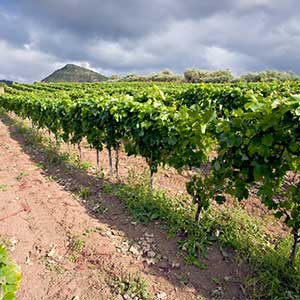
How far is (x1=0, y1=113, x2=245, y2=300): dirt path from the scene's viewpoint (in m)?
3.43

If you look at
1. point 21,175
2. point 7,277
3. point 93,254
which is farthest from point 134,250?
point 21,175

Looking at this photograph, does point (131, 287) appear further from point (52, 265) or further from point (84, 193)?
point (84, 193)

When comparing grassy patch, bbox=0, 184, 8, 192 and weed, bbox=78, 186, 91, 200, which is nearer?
weed, bbox=78, 186, 91, 200

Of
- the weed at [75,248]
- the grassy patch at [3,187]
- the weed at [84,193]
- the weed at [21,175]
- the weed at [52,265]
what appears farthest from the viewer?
the weed at [21,175]

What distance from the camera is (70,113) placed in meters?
8.21

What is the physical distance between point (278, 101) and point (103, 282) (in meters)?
2.64

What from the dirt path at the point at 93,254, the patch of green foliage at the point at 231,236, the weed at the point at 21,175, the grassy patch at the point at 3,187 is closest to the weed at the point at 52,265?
the dirt path at the point at 93,254

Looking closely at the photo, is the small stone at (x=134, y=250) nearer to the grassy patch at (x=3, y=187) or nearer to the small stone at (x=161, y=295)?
the small stone at (x=161, y=295)

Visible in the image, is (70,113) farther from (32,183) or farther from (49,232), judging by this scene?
(49,232)

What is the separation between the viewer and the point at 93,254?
13.1 feet

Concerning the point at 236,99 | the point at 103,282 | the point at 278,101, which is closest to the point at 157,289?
the point at 103,282

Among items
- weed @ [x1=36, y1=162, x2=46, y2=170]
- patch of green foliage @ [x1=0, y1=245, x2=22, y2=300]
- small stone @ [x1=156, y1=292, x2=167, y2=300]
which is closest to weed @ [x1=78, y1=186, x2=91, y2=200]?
weed @ [x1=36, y1=162, x2=46, y2=170]

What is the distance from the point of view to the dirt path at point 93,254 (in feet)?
11.2

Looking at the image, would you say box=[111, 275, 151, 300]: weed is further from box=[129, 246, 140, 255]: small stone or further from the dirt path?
box=[129, 246, 140, 255]: small stone
